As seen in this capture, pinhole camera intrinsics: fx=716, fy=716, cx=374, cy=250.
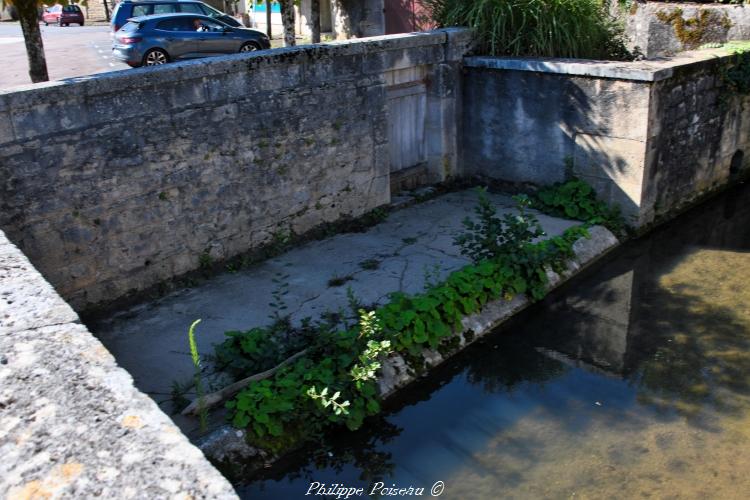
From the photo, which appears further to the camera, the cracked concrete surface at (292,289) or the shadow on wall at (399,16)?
the shadow on wall at (399,16)

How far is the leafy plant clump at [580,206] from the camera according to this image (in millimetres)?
8008

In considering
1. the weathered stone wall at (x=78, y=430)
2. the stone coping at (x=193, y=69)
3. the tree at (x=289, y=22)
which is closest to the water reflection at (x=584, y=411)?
the weathered stone wall at (x=78, y=430)

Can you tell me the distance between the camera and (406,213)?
8.48 m

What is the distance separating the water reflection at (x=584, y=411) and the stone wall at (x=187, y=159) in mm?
2569

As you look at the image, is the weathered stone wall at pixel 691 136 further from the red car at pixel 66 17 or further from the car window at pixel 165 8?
the red car at pixel 66 17

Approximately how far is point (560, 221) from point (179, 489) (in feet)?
21.8

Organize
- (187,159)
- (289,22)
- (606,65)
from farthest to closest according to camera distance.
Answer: (289,22)
(606,65)
(187,159)

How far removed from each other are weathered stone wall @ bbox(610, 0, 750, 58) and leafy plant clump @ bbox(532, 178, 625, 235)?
3346mm

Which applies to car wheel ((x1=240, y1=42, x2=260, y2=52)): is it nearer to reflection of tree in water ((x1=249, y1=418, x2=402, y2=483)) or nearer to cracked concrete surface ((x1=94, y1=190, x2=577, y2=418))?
cracked concrete surface ((x1=94, y1=190, x2=577, y2=418))

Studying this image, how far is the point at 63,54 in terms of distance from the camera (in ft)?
69.7

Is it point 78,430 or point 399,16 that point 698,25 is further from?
point 399,16

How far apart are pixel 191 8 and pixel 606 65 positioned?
12.8 m

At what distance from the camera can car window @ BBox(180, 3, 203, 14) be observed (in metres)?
17.6

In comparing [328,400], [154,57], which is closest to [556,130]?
[328,400]
